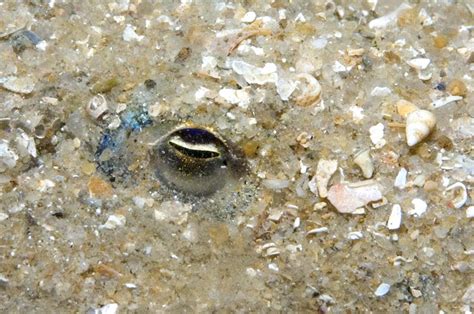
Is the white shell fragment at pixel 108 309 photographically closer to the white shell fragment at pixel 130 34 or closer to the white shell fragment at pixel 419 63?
the white shell fragment at pixel 130 34

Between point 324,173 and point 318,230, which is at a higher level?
point 324,173

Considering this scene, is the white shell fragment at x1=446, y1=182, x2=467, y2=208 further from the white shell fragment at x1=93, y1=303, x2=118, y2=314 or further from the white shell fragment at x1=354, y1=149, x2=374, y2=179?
the white shell fragment at x1=93, y1=303, x2=118, y2=314

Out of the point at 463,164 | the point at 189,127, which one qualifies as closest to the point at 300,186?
the point at 189,127

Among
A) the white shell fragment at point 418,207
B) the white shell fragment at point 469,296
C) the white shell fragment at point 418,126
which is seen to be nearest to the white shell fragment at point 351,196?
the white shell fragment at point 418,207

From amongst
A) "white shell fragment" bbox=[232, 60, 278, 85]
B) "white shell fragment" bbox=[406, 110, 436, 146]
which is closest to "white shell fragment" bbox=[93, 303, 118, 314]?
"white shell fragment" bbox=[232, 60, 278, 85]

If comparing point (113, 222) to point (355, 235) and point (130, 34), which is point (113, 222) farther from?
point (355, 235)

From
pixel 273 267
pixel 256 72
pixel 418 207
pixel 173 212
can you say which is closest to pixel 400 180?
pixel 418 207

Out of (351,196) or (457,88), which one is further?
(457,88)

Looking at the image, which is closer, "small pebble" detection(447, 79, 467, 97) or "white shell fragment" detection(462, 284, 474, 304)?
"white shell fragment" detection(462, 284, 474, 304)
